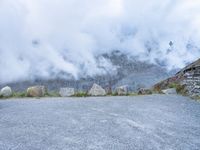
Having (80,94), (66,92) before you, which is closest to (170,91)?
(80,94)

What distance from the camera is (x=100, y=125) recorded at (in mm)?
7273

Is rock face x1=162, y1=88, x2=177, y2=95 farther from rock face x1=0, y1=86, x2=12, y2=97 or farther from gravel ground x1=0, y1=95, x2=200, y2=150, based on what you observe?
rock face x1=0, y1=86, x2=12, y2=97

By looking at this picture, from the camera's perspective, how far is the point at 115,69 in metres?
82.2

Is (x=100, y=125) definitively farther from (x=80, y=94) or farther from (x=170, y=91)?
(x=170, y=91)

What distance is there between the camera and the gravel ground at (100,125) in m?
5.95

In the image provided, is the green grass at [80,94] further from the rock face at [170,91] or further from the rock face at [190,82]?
the rock face at [190,82]

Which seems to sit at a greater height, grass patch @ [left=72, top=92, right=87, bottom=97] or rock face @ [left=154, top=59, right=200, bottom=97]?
rock face @ [left=154, top=59, right=200, bottom=97]

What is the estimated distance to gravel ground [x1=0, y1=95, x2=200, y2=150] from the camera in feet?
19.5

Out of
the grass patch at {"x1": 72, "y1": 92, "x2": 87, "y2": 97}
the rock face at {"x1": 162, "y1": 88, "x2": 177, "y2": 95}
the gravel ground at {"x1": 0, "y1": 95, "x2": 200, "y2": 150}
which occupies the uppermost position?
the rock face at {"x1": 162, "y1": 88, "x2": 177, "y2": 95}

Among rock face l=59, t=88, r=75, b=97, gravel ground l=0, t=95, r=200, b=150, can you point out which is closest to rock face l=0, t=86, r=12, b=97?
rock face l=59, t=88, r=75, b=97

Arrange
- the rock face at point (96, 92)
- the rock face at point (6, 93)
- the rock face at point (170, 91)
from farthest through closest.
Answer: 1. the rock face at point (170, 91)
2. the rock face at point (96, 92)
3. the rock face at point (6, 93)

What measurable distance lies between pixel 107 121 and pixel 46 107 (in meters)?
2.61

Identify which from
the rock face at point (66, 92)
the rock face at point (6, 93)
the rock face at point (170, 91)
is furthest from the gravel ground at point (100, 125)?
the rock face at point (170, 91)

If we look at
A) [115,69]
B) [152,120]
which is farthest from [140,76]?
[152,120]
